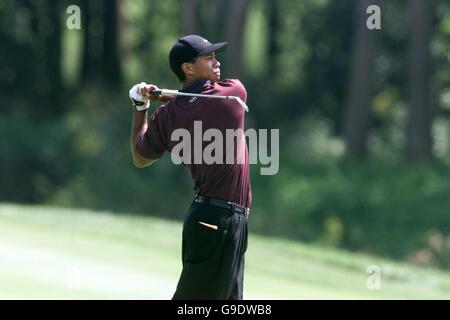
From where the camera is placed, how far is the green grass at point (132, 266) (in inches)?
448

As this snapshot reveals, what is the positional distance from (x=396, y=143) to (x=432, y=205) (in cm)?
839

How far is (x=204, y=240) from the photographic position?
748 centimetres

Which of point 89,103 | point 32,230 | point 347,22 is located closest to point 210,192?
point 32,230

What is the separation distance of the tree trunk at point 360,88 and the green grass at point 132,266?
974 centimetres

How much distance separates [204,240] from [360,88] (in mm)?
24282

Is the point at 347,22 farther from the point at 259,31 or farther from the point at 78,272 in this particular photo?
the point at 78,272

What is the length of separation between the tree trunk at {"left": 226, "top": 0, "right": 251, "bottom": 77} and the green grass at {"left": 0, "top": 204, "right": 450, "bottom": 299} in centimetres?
831

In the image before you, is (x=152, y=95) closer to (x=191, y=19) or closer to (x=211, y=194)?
(x=211, y=194)

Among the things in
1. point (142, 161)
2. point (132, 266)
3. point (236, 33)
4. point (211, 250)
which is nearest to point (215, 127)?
point (142, 161)

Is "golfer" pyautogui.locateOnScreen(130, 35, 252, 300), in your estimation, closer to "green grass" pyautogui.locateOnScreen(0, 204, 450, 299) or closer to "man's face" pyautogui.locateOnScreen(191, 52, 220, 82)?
"man's face" pyautogui.locateOnScreen(191, 52, 220, 82)

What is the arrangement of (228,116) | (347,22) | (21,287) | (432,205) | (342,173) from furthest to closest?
(347,22) < (342,173) < (432,205) < (21,287) < (228,116)

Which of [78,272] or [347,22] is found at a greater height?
[347,22]

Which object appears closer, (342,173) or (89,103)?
(342,173)

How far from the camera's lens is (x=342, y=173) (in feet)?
102
